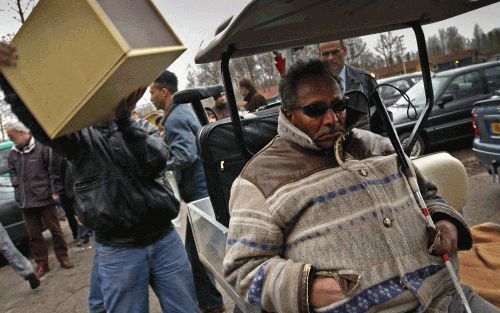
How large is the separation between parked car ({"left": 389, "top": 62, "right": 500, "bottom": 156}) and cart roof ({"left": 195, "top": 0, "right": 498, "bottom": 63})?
20.6 feet

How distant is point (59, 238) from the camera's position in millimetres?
5910

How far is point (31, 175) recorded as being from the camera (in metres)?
5.69

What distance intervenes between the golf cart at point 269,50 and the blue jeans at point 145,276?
205 millimetres

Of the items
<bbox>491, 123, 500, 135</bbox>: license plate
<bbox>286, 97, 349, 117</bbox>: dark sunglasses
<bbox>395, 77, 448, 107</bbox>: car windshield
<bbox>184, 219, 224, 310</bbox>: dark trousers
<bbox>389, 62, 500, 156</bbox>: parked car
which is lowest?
<bbox>389, 62, 500, 156</bbox>: parked car

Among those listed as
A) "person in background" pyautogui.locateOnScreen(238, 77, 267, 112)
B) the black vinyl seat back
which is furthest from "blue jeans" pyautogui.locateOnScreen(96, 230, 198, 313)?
"person in background" pyautogui.locateOnScreen(238, 77, 267, 112)

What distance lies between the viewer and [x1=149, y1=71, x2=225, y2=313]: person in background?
3.61 metres

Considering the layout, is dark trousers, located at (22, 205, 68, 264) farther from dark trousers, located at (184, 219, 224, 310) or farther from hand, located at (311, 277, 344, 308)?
hand, located at (311, 277, 344, 308)

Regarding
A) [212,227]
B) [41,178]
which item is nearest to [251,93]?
[41,178]

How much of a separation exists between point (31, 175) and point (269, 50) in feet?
15.8

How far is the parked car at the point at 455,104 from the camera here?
8.08m

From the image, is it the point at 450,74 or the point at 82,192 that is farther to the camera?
the point at 450,74

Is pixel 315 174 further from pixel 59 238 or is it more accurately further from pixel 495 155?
pixel 59 238

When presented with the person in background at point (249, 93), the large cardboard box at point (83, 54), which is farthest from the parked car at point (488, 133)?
the large cardboard box at point (83, 54)

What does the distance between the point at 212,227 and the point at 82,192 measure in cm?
79
